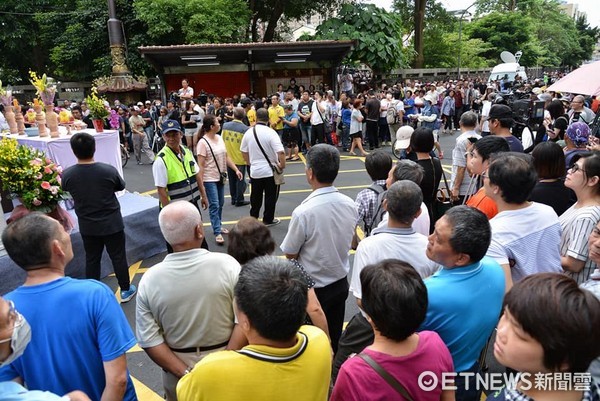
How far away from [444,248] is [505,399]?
2.45 feet

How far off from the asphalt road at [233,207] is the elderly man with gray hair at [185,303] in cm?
128

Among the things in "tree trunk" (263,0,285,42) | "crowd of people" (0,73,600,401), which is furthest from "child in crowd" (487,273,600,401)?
"tree trunk" (263,0,285,42)

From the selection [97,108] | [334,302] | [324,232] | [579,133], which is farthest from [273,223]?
[579,133]

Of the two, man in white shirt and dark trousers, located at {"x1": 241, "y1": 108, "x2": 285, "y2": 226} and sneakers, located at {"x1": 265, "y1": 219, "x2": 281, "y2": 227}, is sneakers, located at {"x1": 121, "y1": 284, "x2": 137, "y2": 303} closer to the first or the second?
man in white shirt and dark trousers, located at {"x1": 241, "y1": 108, "x2": 285, "y2": 226}

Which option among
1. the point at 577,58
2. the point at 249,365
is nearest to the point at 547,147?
the point at 249,365

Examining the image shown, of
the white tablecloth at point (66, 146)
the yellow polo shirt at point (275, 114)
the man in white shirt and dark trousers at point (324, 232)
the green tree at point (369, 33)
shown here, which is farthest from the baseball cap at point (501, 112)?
the green tree at point (369, 33)

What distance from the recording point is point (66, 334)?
6.00ft

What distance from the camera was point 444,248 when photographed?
1.97 m

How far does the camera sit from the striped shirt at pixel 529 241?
8.26 feet

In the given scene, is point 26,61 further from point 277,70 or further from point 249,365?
point 249,365

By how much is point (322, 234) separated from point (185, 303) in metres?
1.12

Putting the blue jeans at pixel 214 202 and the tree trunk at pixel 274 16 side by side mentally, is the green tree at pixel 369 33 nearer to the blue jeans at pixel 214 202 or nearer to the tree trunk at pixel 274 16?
the tree trunk at pixel 274 16

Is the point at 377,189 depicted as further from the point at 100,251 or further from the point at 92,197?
the point at 100,251

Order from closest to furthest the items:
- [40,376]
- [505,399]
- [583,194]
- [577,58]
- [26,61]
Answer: [505,399], [40,376], [583,194], [26,61], [577,58]
